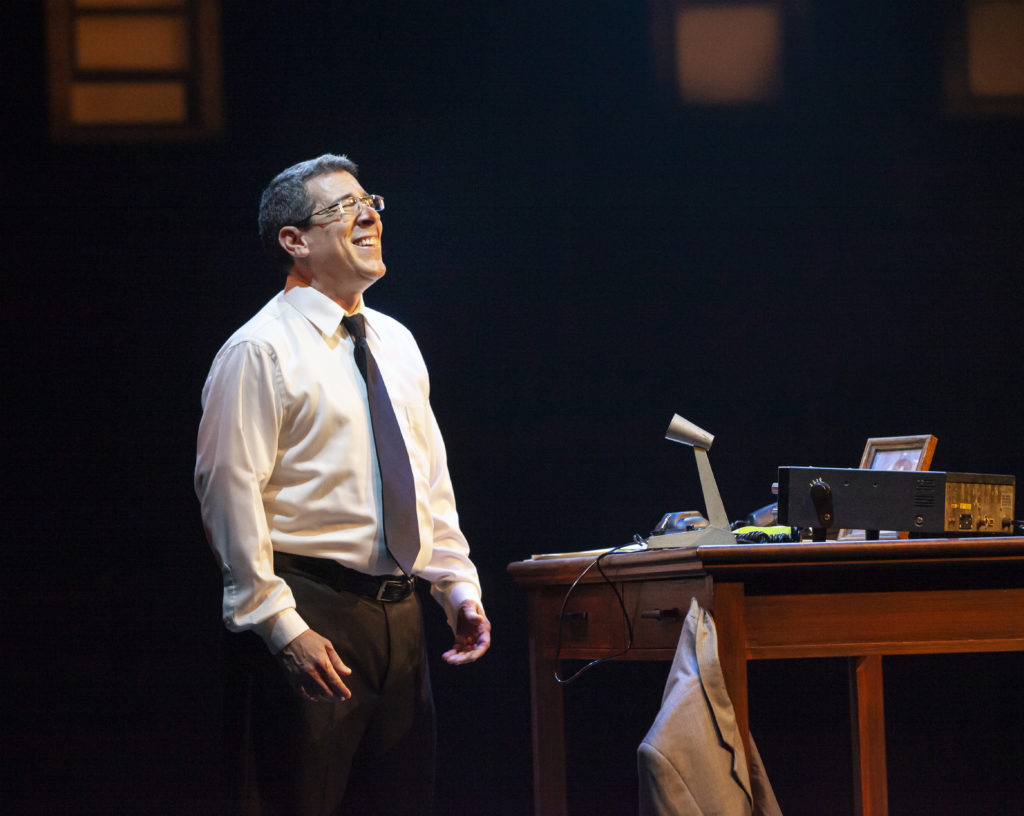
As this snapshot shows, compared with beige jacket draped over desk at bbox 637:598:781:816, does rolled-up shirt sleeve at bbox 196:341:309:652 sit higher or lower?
higher

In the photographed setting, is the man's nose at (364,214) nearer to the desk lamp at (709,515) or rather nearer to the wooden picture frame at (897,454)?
the desk lamp at (709,515)

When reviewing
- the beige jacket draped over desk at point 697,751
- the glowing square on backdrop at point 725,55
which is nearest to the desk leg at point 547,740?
the beige jacket draped over desk at point 697,751

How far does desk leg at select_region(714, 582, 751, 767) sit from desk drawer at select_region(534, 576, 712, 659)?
0.08ft

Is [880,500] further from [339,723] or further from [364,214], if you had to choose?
[364,214]

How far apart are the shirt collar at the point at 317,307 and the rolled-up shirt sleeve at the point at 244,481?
5.6 inches

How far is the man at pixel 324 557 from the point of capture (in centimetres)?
166

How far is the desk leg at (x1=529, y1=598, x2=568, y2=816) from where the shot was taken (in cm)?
233

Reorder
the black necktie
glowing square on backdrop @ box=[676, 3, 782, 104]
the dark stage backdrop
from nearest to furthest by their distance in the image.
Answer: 1. the black necktie
2. the dark stage backdrop
3. glowing square on backdrop @ box=[676, 3, 782, 104]

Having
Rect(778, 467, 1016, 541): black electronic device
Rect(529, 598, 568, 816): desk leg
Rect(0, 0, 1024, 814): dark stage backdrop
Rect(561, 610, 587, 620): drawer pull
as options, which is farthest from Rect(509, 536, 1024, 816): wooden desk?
Rect(0, 0, 1024, 814): dark stage backdrop

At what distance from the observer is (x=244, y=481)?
168 cm

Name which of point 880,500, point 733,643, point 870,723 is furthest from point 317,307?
point 870,723

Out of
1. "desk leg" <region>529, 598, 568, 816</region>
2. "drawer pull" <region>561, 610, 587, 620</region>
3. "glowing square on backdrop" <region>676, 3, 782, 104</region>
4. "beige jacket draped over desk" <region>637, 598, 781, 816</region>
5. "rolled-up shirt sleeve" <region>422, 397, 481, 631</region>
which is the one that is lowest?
"desk leg" <region>529, 598, 568, 816</region>

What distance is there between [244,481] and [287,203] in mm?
641

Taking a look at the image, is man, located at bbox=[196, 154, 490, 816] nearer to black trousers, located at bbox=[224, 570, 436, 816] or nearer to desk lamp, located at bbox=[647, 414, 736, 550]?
black trousers, located at bbox=[224, 570, 436, 816]
